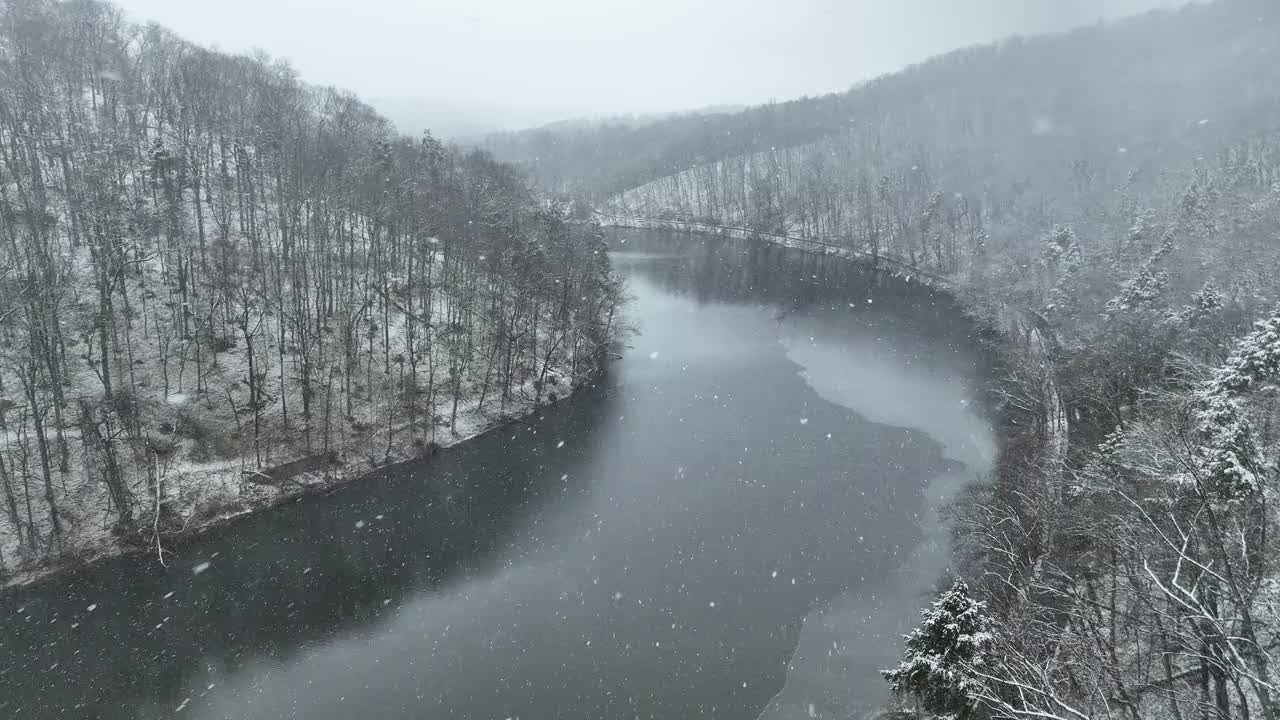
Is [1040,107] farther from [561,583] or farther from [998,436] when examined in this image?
[561,583]

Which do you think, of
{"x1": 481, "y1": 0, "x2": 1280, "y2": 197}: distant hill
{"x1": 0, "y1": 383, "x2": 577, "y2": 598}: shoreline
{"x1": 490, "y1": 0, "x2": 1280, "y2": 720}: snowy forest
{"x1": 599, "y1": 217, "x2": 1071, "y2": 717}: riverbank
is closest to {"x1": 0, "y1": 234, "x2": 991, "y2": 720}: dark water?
{"x1": 599, "y1": 217, "x2": 1071, "y2": 717}: riverbank

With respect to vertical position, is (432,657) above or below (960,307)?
below

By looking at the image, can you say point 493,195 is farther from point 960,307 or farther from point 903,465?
point 960,307

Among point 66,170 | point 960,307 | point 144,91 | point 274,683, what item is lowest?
point 274,683

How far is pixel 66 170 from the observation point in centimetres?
3678

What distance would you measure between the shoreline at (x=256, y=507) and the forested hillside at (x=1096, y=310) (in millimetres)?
26034

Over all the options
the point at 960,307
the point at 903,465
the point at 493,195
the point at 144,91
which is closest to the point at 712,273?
the point at 960,307

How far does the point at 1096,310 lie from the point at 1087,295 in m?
5.63

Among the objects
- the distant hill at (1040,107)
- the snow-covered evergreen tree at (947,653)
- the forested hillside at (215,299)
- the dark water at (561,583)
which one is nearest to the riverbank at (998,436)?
the dark water at (561,583)

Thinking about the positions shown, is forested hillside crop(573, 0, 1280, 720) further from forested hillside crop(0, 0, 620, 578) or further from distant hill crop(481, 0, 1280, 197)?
forested hillside crop(0, 0, 620, 578)

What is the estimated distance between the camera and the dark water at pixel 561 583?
2133 centimetres

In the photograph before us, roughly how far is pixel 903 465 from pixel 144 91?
6401cm

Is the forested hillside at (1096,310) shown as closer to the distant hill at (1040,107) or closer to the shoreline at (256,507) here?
the distant hill at (1040,107)

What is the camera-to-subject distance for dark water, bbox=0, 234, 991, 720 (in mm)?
21328
